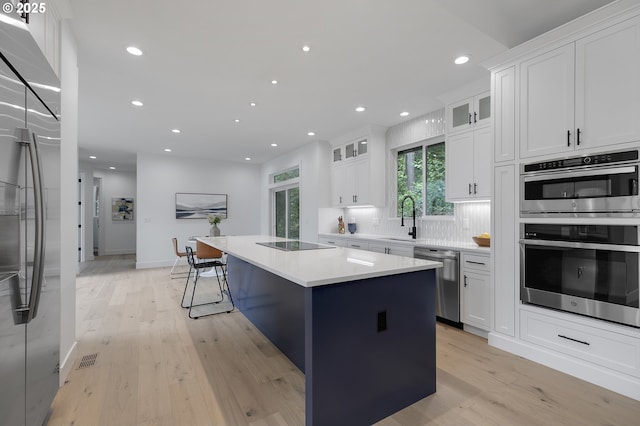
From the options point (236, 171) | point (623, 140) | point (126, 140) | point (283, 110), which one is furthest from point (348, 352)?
point (236, 171)

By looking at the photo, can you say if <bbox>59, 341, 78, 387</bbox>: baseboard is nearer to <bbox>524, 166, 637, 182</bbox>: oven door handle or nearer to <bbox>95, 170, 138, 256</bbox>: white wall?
<bbox>524, 166, 637, 182</bbox>: oven door handle

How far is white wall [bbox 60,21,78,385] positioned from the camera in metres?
2.22

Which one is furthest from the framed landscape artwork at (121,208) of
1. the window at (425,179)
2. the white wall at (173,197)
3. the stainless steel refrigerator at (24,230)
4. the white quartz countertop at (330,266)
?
the stainless steel refrigerator at (24,230)

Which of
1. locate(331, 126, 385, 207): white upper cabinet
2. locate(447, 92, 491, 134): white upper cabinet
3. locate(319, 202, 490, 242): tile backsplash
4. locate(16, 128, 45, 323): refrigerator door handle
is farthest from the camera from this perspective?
locate(331, 126, 385, 207): white upper cabinet

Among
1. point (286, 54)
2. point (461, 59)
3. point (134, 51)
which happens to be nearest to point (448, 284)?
point (461, 59)

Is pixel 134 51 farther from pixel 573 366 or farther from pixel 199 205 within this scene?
pixel 199 205

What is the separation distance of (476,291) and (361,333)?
1927 mm

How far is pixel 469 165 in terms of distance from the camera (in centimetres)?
358

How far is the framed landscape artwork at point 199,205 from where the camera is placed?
7.52 metres

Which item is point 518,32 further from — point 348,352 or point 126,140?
point 126,140

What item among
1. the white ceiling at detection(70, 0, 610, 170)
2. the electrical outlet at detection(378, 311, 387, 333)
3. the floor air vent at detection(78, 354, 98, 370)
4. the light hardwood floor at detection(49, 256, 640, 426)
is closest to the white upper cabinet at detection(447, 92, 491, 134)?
the white ceiling at detection(70, 0, 610, 170)

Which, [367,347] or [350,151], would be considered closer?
[367,347]

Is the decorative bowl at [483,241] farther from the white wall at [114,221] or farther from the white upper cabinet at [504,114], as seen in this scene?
the white wall at [114,221]

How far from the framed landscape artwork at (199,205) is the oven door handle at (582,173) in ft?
22.9
